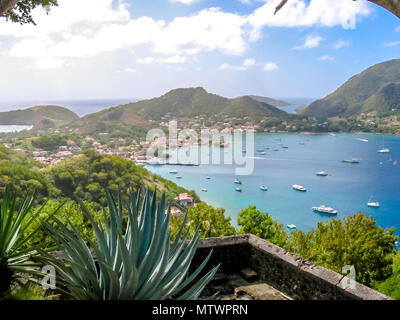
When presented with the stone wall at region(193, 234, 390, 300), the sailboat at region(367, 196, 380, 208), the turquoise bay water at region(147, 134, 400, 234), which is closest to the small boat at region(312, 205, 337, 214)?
the turquoise bay water at region(147, 134, 400, 234)

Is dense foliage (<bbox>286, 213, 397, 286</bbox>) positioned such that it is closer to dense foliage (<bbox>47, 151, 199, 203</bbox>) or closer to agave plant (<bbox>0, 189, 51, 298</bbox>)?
agave plant (<bbox>0, 189, 51, 298</bbox>)

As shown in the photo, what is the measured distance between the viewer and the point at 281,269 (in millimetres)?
2412

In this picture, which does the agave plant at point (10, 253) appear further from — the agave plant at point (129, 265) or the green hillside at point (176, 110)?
the green hillside at point (176, 110)

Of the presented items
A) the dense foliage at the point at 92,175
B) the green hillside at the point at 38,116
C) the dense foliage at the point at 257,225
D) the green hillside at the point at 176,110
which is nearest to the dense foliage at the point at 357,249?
the dense foliage at the point at 257,225

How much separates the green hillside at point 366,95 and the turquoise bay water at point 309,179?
594 centimetres

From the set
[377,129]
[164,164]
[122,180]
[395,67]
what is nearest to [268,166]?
[164,164]

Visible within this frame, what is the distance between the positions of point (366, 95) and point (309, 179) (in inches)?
1408

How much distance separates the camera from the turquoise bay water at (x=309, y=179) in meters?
39.2

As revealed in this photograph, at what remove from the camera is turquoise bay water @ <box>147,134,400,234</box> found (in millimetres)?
39166

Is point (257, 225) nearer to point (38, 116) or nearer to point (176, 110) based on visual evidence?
point (38, 116)

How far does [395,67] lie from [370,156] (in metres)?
32.7

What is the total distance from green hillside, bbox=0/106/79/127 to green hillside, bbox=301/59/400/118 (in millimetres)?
51417

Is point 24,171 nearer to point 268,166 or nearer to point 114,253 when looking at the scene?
point 114,253
